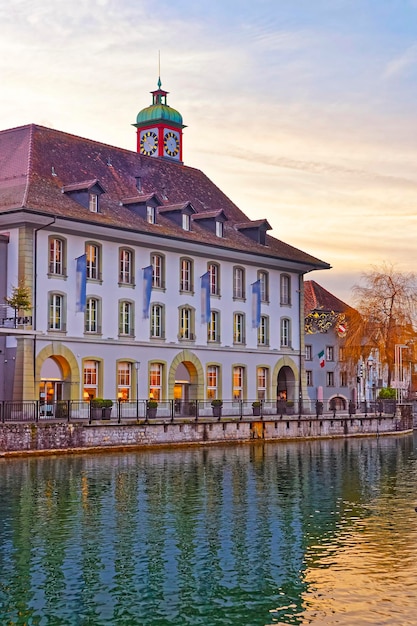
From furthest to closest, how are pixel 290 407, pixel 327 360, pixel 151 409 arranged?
pixel 327 360
pixel 290 407
pixel 151 409

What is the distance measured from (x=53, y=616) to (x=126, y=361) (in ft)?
133

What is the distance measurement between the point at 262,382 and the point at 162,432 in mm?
18629

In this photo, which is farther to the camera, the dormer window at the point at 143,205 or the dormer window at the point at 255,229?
the dormer window at the point at 255,229

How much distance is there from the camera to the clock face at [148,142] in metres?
78.8

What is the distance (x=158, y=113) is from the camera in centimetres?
7906

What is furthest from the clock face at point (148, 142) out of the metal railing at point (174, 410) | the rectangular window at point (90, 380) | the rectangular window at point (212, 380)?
the rectangular window at point (90, 380)

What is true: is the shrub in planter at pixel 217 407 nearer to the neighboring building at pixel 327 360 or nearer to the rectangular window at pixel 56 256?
the rectangular window at pixel 56 256

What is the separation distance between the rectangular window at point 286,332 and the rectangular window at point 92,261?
18067 millimetres

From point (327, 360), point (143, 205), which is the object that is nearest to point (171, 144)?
point (327, 360)

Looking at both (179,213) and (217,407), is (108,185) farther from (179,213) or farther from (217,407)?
(217,407)

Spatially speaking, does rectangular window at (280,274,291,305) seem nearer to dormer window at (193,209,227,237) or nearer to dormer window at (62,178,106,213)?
dormer window at (193,209,227,237)

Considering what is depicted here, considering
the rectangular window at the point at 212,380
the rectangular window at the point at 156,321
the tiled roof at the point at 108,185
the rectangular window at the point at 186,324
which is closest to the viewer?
the tiled roof at the point at 108,185

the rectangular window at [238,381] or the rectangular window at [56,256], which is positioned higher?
the rectangular window at [56,256]

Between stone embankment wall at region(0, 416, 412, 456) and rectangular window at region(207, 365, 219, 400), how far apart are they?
614 cm
